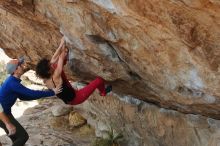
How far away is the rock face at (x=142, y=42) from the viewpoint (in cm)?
575

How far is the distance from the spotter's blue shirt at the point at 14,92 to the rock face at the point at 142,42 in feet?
3.30

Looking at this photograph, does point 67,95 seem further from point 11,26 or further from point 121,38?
point 11,26

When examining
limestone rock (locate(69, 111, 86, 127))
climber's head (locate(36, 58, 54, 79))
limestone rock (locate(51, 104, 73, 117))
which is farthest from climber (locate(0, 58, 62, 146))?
limestone rock (locate(51, 104, 73, 117))

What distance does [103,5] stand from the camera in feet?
20.8

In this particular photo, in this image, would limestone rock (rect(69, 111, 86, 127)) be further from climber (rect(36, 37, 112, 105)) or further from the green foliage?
climber (rect(36, 37, 112, 105))

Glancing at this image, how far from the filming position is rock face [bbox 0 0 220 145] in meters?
5.75

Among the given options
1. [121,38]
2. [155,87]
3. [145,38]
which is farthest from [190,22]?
[155,87]

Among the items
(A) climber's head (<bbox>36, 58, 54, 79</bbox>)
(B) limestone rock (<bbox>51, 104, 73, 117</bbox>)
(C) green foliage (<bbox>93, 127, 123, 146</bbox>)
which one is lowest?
(B) limestone rock (<bbox>51, 104, 73, 117</bbox>)

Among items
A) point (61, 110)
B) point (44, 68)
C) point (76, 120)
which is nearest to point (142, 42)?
point (44, 68)

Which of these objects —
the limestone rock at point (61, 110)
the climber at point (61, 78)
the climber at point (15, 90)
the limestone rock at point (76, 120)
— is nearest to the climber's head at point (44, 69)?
the climber at point (61, 78)

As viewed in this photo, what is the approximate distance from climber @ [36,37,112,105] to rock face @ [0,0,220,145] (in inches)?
9.0

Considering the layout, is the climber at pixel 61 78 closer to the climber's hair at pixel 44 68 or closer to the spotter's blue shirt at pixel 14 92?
the climber's hair at pixel 44 68

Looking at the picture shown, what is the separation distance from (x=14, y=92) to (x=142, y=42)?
9.23 ft

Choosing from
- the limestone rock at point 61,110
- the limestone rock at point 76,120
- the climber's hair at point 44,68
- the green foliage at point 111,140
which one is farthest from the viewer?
the limestone rock at point 61,110
